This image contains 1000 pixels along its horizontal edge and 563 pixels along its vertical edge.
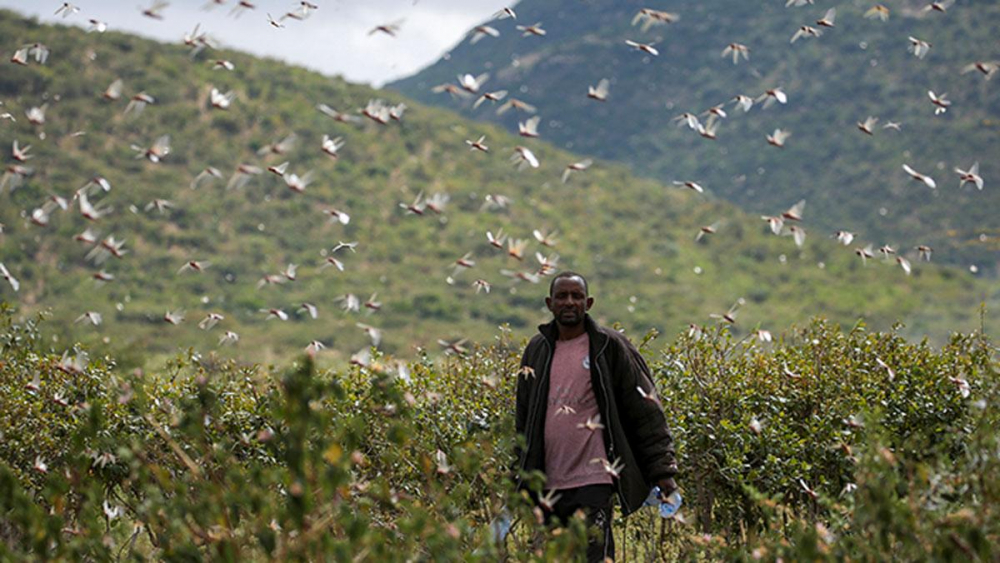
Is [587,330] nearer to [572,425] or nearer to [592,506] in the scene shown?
[572,425]

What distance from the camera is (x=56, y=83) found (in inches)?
1703

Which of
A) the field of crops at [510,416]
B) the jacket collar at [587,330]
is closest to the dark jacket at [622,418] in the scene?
the jacket collar at [587,330]

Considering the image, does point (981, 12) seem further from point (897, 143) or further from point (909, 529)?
point (909, 529)

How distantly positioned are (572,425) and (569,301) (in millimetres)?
524

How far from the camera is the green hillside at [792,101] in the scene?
61750 millimetres

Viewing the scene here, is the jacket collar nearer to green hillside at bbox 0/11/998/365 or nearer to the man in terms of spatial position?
the man

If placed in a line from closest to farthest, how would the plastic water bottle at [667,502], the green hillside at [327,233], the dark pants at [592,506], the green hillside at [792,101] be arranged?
the plastic water bottle at [667,502]
the dark pants at [592,506]
the green hillside at [327,233]
the green hillside at [792,101]

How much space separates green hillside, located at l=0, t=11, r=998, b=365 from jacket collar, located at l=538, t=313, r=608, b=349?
26034 mm

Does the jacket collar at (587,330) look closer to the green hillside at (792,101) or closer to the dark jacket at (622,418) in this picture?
the dark jacket at (622,418)

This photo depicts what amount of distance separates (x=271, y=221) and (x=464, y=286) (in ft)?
22.9

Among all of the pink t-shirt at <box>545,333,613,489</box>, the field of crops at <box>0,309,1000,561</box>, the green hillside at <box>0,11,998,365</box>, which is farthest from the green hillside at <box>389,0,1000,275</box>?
the pink t-shirt at <box>545,333,613,489</box>

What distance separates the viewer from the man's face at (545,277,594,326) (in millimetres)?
→ 5016

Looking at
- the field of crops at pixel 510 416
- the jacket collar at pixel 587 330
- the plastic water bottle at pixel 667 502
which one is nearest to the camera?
the plastic water bottle at pixel 667 502

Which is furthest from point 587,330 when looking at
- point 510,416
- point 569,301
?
point 510,416
